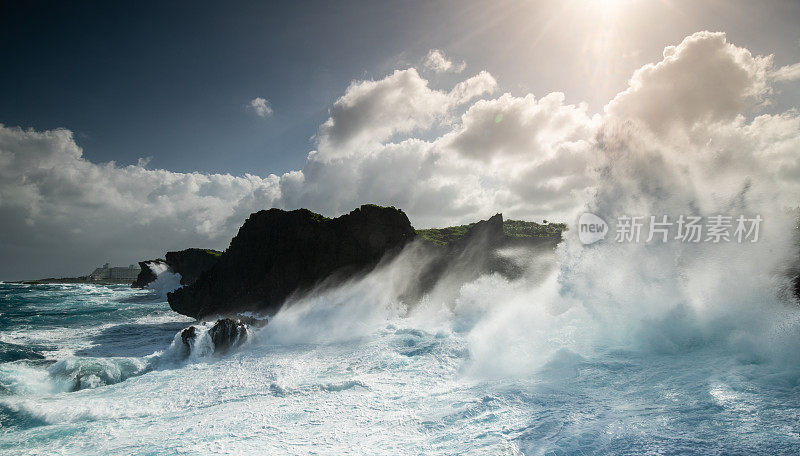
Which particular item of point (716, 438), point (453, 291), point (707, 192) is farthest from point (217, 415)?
point (453, 291)

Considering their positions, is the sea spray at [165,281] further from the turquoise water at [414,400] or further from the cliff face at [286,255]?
the turquoise water at [414,400]

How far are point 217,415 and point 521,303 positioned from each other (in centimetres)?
1563

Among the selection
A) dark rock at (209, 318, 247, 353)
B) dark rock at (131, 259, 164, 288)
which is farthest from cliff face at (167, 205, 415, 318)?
dark rock at (131, 259, 164, 288)

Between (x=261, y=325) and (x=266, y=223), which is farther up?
(x=266, y=223)

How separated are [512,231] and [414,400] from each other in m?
47.8

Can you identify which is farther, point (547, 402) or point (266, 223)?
point (266, 223)

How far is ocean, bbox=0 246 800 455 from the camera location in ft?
22.5

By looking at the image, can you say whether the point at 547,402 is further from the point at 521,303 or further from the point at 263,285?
the point at 263,285

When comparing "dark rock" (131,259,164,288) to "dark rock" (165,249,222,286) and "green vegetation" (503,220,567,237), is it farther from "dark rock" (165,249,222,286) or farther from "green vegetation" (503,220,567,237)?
"green vegetation" (503,220,567,237)

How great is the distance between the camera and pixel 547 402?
332 inches

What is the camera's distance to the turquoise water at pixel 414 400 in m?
6.74
